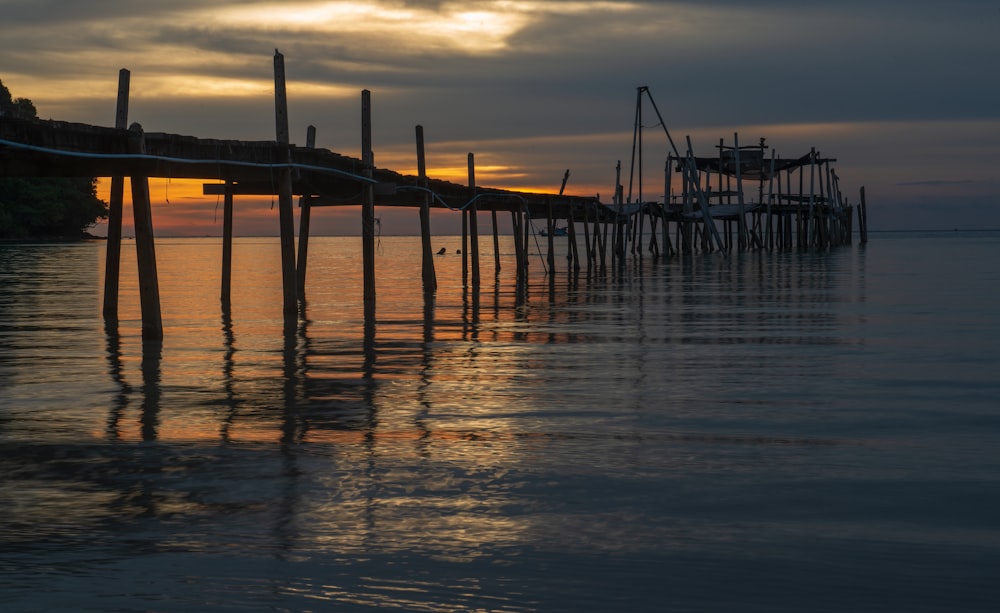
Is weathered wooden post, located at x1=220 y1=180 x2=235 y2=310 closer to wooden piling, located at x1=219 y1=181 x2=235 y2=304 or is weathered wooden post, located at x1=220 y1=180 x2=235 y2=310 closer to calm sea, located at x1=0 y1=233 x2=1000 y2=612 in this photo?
wooden piling, located at x1=219 y1=181 x2=235 y2=304

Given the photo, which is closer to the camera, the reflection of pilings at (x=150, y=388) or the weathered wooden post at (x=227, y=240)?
the reflection of pilings at (x=150, y=388)

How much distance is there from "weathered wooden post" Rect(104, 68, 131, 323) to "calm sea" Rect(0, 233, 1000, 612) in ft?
10.6

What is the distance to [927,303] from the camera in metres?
26.2

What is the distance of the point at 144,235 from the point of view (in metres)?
16.2

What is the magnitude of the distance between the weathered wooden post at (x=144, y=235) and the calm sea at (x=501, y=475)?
61 cm

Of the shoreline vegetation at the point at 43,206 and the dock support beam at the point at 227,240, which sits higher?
the shoreline vegetation at the point at 43,206

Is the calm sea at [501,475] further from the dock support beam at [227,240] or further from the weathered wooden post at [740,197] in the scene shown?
the weathered wooden post at [740,197]

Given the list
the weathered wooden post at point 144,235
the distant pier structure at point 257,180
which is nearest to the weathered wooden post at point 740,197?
the distant pier structure at point 257,180

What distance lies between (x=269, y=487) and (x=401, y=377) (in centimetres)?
533

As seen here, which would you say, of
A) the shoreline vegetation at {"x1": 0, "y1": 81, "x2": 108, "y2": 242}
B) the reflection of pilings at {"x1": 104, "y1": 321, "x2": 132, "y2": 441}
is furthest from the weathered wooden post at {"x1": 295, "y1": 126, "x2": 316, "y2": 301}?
the shoreline vegetation at {"x1": 0, "y1": 81, "x2": 108, "y2": 242}

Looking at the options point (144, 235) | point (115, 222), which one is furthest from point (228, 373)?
point (115, 222)

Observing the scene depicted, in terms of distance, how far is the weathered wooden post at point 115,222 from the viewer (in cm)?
1822

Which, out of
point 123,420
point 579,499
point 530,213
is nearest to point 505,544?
point 579,499

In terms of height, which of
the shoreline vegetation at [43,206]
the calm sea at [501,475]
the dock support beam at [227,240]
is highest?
the shoreline vegetation at [43,206]
